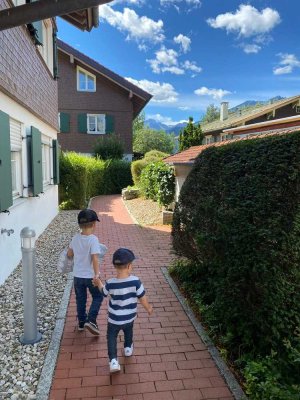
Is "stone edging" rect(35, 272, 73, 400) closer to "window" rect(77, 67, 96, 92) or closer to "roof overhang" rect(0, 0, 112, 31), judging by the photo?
"roof overhang" rect(0, 0, 112, 31)

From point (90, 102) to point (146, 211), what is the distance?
13.3m

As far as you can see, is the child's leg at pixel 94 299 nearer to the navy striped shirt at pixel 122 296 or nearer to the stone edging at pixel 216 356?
the navy striped shirt at pixel 122 296

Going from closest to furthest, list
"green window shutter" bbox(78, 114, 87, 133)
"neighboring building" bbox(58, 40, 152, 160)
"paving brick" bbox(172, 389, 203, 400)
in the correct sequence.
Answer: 1. "paving brick" bbox(172, 389, 203, 400)
2. "neighboring building" bbox(58, 40, 152, 160)
3. "green window shutter" bbox(78, 114, 87, 133)

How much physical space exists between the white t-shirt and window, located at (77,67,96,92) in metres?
21.2

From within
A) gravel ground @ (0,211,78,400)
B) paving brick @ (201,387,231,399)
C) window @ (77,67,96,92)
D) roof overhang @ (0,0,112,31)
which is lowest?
paving brick @ (201,387,231,399)

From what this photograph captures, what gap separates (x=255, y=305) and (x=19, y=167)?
5.50m

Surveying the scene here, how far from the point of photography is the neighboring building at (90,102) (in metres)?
22.3

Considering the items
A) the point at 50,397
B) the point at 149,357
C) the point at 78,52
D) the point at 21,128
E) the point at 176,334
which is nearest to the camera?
the point at 50,397

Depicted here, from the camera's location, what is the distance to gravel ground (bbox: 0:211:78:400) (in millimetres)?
2859

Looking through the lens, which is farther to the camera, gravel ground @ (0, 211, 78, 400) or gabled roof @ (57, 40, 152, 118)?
gabled roof @ (57, 40, 152, 118)

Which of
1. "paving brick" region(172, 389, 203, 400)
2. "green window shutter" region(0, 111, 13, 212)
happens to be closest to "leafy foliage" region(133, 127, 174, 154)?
"green window shutter" region(0, 111, 13, 212)

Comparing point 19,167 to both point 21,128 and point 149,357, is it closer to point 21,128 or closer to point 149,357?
point 21,128

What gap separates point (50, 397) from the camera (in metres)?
2.69

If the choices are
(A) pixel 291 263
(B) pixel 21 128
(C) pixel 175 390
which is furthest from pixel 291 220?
(B) pixel 21 128
